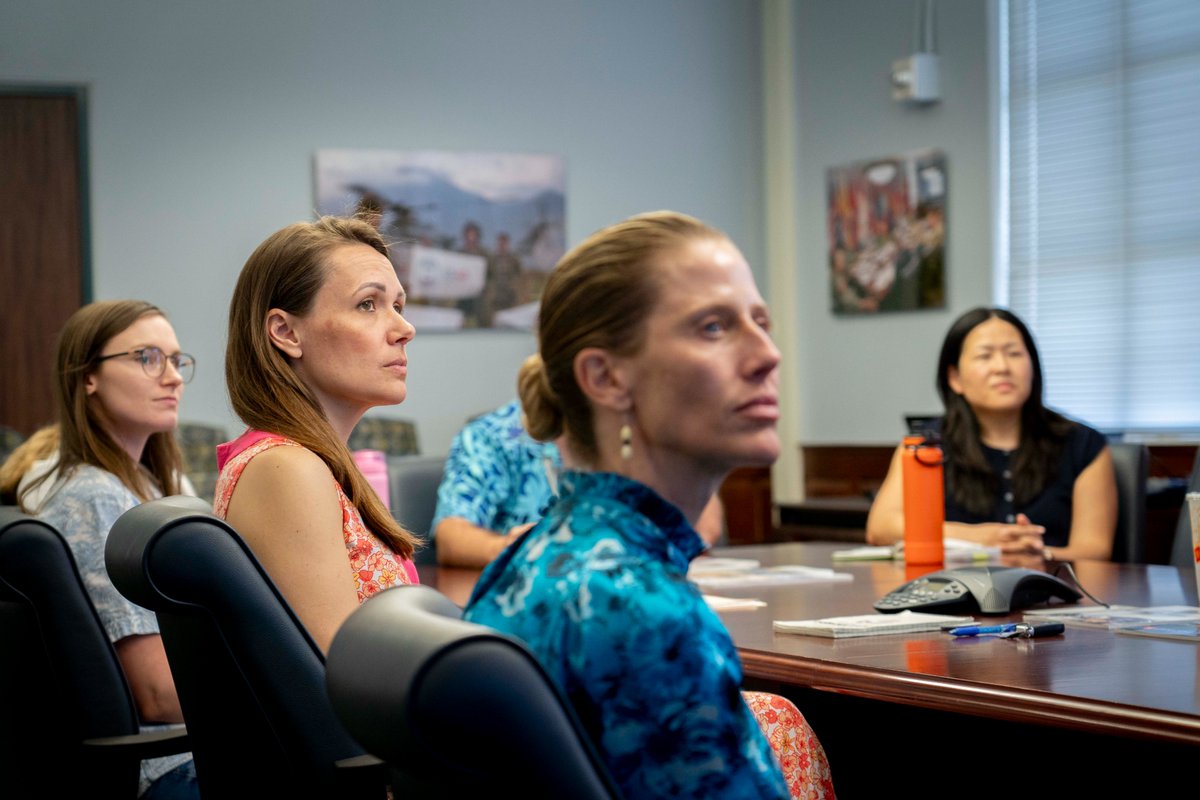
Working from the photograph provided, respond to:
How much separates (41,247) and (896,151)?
4.14 meters

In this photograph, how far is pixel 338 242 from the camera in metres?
1.88

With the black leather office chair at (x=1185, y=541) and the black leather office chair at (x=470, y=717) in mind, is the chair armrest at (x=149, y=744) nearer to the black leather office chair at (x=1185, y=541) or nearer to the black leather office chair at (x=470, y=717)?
the black leather office chair at (x=470, y=717)

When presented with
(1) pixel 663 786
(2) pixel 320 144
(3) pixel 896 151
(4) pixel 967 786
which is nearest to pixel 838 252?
(3) pixel 896 151

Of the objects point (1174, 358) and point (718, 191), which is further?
point (718, 191)

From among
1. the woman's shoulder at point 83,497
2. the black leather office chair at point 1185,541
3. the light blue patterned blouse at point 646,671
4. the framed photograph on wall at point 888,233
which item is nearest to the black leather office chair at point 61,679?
the woman's shoulder at point 83,497

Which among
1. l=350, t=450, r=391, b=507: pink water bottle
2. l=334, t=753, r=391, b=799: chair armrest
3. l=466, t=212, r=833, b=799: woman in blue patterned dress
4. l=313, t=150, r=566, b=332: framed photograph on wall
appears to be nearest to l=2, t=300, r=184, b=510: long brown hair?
l=350, t=450, r=391, b=507: pink water bottle

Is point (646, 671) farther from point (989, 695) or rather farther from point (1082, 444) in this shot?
point (1082, 444)

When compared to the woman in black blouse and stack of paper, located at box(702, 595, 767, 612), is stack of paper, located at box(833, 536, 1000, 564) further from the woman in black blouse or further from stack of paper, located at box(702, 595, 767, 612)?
stack of paper, located at box(702, 595, 767, 612)

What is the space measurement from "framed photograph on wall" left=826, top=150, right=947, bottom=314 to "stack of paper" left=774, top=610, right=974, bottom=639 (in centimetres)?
509

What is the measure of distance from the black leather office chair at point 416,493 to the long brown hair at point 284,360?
66.2 inches

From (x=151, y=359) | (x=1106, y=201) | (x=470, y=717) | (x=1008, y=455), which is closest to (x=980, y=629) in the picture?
(x=470, y=717)

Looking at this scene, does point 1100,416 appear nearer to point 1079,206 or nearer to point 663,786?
point 1079,206

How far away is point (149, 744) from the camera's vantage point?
202cm

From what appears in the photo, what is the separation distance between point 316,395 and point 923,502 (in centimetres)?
138
